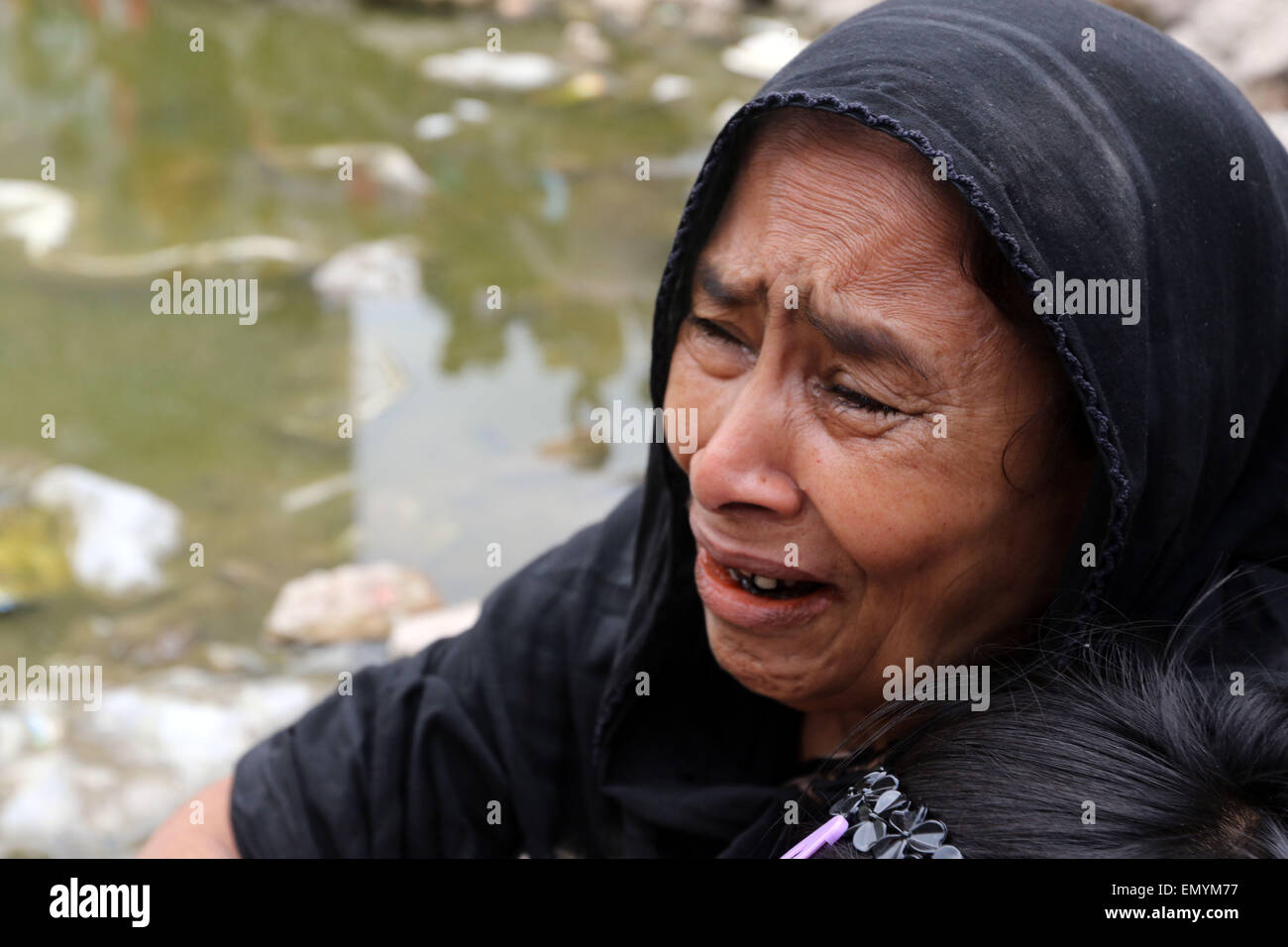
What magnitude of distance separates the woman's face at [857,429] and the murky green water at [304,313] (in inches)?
100

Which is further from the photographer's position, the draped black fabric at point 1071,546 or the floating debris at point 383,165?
the floating debris at point 383,165

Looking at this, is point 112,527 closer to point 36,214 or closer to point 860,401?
point 36,214

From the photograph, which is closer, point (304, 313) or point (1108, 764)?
point (1108, 764)

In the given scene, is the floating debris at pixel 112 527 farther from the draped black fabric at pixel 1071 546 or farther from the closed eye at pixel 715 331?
the closed eye at pixel 715 331

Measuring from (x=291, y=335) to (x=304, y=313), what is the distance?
214 mm

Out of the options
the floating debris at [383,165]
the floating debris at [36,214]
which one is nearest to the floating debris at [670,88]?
the floating debris at [383,165]

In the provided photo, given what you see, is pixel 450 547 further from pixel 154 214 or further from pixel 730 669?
pixel 154 214

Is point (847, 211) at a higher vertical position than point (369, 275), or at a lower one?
lower

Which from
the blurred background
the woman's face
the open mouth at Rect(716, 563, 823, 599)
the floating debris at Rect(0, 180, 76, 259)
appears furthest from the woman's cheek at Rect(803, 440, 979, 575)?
the floating debris at Rect(0, 180, 76, 259)

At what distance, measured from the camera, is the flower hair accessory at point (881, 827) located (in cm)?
117

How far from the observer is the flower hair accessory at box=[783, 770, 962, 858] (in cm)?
117

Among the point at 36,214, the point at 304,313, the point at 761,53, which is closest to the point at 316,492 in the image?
the point at 304,313

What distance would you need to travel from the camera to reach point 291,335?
5332 mm
